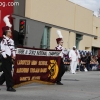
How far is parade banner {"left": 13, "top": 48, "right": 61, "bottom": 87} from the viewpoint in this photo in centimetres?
1199

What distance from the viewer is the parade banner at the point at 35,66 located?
39.3ft

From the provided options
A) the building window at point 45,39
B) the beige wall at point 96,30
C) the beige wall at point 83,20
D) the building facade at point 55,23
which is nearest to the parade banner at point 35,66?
the building facade at point 55,23

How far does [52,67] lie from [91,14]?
40.8 metres

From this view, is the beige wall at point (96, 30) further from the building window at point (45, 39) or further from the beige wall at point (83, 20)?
the building window at point (45, 39)

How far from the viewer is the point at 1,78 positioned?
12344 mm

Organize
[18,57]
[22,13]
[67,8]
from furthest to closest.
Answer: [67,8]
[22,13]
[18,57]

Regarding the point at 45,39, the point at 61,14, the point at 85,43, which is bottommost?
the point at 45,39

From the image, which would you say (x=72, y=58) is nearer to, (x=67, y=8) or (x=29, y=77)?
(x=29, y=77)

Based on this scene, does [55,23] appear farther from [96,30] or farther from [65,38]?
[96,30]

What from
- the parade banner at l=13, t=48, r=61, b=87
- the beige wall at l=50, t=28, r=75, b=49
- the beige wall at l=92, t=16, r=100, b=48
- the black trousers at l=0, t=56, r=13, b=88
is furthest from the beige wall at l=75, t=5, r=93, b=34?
the black trousers at l=0, t=56, r=13, b=88

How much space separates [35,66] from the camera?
12.9m

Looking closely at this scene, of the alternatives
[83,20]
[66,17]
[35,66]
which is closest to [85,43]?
[83,20]

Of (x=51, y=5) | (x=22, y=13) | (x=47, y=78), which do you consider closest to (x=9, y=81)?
(x=47, y=78)

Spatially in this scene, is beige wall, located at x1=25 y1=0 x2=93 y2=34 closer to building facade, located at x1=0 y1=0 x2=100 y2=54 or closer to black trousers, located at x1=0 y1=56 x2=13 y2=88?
building facade, located at x1=0 y1=0 x2=100 y2=54
